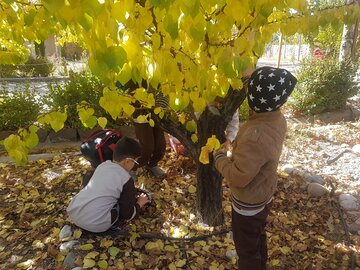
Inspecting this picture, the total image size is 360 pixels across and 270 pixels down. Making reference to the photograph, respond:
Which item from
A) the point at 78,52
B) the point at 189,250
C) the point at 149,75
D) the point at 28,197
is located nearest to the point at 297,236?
the point at 189,250

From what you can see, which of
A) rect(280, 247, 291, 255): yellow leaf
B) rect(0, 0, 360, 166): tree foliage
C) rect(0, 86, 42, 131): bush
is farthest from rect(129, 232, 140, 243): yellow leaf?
rect(0, 86, 42, 131): bush

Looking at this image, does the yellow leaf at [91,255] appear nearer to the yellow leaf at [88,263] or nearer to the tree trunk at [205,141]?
the yellow leaf at [88,263]

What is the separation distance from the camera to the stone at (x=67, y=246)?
2539 mm

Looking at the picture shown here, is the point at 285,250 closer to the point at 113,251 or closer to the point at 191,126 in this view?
the point at 191,126

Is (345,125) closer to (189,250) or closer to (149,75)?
(189,250)

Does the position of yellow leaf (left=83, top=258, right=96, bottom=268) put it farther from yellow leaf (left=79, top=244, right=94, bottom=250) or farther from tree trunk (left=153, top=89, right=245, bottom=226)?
tree trunk (left=153, top=89, right=245, bottom=226)

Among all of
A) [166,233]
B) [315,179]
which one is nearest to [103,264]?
[166,233]

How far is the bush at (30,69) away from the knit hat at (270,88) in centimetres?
1373

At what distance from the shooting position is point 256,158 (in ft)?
6.13

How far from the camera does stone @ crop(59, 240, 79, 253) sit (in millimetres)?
2539

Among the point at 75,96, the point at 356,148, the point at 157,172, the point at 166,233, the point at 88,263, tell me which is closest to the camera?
the point at 88,263

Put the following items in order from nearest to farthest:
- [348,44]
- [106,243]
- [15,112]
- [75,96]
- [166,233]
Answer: [106,243]
[166,233]
[15,112]
[75,96]
[348,44]

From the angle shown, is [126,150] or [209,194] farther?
[209,194]

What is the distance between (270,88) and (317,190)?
2159mm
